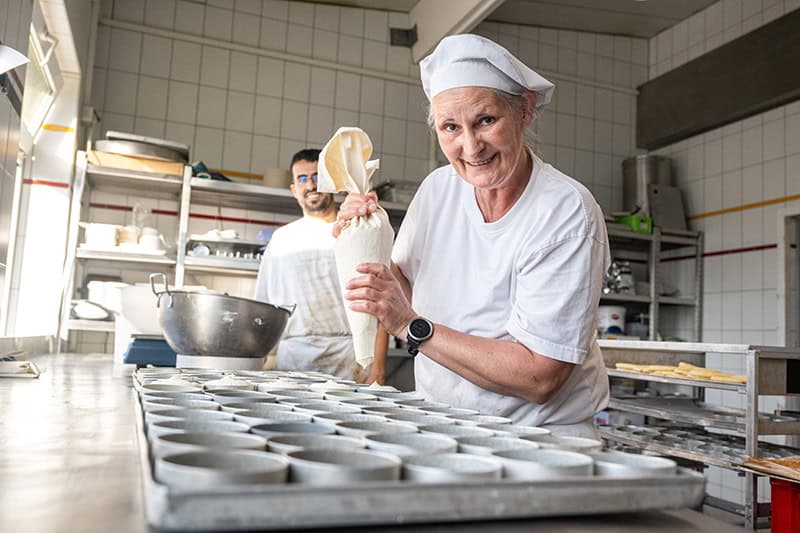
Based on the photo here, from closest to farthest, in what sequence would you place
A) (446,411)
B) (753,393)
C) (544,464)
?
(544,464) < (446,411) < (753,393)

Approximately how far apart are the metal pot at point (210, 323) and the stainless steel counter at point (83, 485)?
69 cm

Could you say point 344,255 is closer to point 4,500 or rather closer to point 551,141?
point 4,500

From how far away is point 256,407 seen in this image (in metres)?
0.96

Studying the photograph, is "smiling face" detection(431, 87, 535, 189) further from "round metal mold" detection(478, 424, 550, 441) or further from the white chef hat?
"round metal mold" detection(478, 424, 550, 441)

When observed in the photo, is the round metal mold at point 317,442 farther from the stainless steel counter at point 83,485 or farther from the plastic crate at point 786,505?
the plastic crate at point 786,505

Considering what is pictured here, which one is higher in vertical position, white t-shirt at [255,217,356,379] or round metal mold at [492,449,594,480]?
white t-shirt at [255,217,356,379]

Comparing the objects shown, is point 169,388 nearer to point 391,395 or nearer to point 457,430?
point 391,395

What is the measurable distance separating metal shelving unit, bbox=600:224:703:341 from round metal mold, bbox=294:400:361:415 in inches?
178

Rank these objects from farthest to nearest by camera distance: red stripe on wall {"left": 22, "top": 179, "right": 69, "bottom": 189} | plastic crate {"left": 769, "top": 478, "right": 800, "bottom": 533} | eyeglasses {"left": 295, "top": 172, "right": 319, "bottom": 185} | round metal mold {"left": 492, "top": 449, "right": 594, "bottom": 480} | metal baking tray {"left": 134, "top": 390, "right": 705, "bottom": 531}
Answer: red stripe on wall {"left": 22, "top": 179, "right": 69, "bottom": 189}
eyeglasses {"left": 295, "top": 172, "right": 319, "bottom": 185}
plastic crate {"left": 769, "top": 478, "right": 800, "bottom": 533}
round metal mold {"left": 492, "top": 449, "right": 594, "bottom": 480}
metal baking tray {"left": 134, "top": 390, "right": 705, "bottom": 531}

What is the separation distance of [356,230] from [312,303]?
62.3 inches

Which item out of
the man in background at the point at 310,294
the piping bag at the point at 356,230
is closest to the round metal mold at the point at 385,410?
the piping bag at the point at 356,230

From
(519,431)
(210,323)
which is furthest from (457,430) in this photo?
(210,323)

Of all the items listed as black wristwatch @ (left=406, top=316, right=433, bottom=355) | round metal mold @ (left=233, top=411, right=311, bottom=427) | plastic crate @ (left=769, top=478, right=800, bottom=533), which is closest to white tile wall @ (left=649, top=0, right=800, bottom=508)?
plastic crate @ (left=769, top=478, right=800, bottom=533)

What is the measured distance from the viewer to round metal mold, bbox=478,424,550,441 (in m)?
0.82
